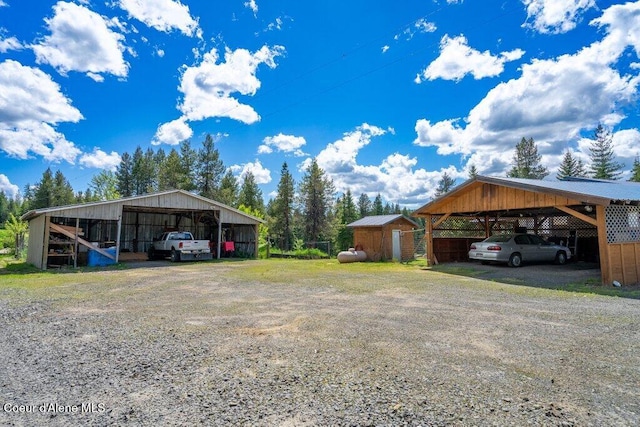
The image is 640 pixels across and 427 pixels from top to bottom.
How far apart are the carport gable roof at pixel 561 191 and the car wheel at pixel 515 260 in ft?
10.9

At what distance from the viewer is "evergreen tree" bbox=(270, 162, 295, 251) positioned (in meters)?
43.4

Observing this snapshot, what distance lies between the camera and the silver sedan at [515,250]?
14789 millimetres

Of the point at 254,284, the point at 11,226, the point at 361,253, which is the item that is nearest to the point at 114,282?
the point at 254,284

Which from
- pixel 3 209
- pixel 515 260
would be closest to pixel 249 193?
pixel 515 260

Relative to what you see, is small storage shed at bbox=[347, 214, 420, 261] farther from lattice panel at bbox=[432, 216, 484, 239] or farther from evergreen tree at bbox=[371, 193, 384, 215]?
evergreen tree at bbox=[371, 193, 384, 215]

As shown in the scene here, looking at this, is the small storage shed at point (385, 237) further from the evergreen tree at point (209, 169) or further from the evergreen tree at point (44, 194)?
the evergreen tree at point (44, 194)

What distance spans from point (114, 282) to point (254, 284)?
15.0 ft

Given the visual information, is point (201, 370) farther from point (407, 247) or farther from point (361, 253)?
point (407, 247)

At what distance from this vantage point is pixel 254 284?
36.4 feet

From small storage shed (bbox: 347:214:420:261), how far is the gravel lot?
13.8 meters

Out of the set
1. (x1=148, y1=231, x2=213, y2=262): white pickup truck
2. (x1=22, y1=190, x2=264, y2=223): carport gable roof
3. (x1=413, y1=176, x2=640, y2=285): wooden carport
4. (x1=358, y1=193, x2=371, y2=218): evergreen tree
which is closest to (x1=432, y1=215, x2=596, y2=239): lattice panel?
(x1=413, y1=176, x2=640, y2=285): wooden carport

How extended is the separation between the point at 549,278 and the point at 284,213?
34.1 metres

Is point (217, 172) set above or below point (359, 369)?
above

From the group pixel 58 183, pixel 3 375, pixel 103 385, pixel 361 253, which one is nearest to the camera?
pixel 103 385
